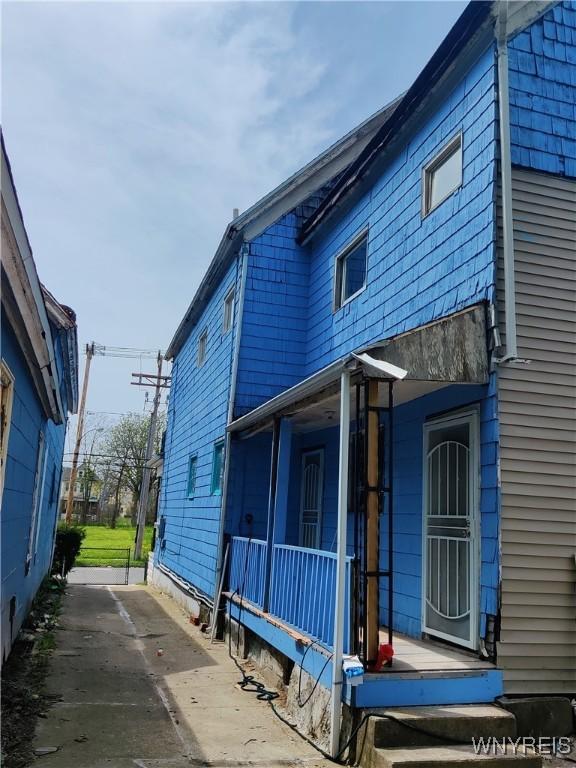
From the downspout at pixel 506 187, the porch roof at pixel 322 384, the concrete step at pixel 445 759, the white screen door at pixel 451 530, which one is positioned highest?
the downspout at pixel 506 187

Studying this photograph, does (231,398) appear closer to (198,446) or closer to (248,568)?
(248,568)

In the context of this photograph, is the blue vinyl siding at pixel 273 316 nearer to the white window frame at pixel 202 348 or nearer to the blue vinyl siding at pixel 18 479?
the white window frame at pixel 202 348

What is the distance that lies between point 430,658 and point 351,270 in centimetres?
567

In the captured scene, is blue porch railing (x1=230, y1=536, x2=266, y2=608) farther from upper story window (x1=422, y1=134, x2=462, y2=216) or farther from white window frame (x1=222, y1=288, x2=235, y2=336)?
upper story window (x1=422, y1=134, x2=462, y2=216)

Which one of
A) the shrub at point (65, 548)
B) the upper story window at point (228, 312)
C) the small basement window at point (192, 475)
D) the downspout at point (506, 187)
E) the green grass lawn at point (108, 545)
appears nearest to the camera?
the downspout at point (506, 187)

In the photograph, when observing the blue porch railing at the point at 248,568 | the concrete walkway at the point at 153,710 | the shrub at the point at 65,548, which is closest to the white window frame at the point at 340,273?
the blue porch railing at the point at 248,568

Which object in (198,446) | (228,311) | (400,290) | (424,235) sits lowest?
(198,446)

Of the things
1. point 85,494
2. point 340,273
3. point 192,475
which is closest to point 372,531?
point 340,273

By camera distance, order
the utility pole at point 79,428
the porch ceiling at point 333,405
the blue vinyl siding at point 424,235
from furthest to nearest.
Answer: the utility pole at point 79,428 → the porch ceiling at point 333,405 → the blue vinyl siding at point 424,235

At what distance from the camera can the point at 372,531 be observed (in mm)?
4531

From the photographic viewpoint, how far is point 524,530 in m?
4.81

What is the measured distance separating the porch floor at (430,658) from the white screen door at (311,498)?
3170 mm

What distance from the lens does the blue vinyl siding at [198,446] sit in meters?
10.1

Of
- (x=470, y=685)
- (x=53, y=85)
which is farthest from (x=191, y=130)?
(x=470, y=685)
